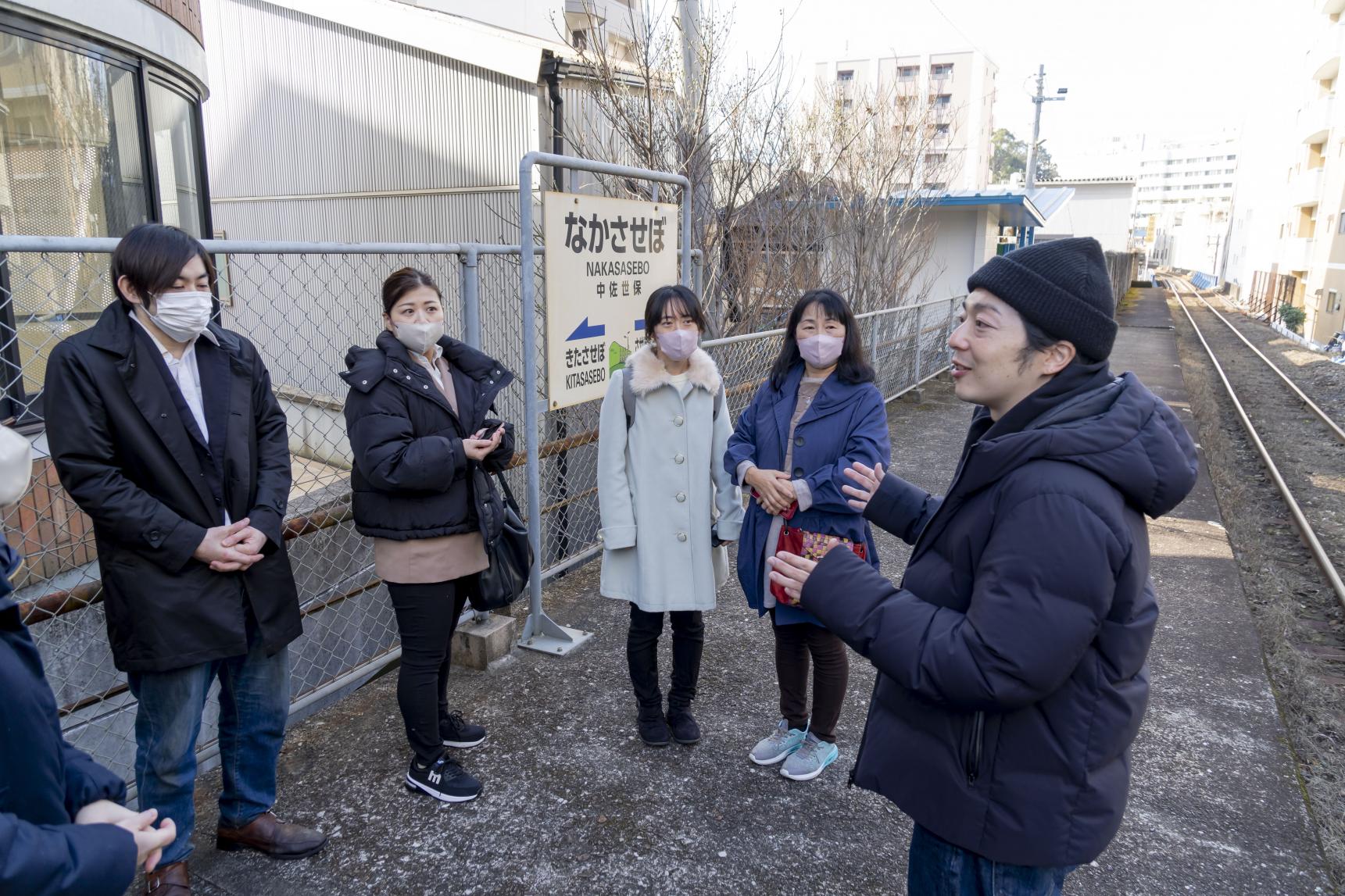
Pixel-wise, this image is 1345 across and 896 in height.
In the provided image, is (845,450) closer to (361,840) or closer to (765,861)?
(765,861)

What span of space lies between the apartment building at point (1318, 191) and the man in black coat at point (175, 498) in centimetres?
2926

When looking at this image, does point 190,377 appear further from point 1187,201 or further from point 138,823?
point 1187,201

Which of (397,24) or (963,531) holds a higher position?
(397,24)

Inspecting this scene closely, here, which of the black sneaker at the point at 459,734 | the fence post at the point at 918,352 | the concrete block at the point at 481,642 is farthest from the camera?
the fence post at the point at 918,352

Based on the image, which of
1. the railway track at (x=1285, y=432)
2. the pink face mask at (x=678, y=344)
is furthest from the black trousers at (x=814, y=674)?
the railway track at (x=1285, y=432)

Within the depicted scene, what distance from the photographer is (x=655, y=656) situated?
3320 mm

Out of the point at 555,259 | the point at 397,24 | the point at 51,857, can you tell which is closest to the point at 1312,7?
the point at 397,24

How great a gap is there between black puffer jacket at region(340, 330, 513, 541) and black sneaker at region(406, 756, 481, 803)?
832mm

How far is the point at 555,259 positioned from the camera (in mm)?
3842

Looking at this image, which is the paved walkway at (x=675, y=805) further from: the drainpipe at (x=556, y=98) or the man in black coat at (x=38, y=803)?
the drainpipe at (x=556, y=98)

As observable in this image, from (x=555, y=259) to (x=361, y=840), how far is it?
241 centimetres

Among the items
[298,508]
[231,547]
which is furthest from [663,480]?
[298,508]

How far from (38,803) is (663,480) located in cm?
218

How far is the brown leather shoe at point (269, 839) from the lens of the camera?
2668 mm
